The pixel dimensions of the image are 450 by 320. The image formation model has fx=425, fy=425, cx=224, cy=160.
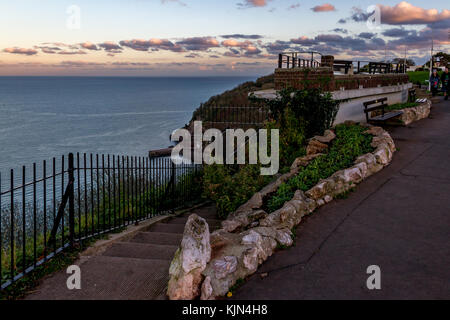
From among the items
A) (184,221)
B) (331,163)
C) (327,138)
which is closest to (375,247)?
(331,163)

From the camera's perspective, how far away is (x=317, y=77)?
14.9m

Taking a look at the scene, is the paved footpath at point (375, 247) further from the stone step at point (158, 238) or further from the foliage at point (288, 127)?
the foliage at point (288, 127)

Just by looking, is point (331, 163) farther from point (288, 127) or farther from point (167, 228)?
point (167, 228)

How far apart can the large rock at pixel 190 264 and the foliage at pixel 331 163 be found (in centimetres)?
291

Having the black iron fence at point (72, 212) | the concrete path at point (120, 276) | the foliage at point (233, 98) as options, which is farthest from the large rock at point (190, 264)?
the foliage at point (233, 98)

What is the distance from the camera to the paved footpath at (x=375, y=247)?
16.5 ft

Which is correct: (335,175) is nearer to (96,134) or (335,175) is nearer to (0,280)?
(0,280)

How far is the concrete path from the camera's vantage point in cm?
525

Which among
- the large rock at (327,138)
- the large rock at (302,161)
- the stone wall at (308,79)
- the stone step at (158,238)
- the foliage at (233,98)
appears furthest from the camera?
the foliage at (233,98)

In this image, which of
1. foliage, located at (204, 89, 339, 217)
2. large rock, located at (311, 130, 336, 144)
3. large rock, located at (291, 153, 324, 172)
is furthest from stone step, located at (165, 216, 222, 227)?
large rock, located at (311, 130, 336, 144)

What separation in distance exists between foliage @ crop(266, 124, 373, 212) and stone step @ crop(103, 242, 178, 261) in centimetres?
213

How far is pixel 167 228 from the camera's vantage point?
30.0 feet

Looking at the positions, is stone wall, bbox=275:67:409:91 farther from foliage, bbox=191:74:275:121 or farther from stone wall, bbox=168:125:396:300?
foliage, bbox=191:74:275:121
